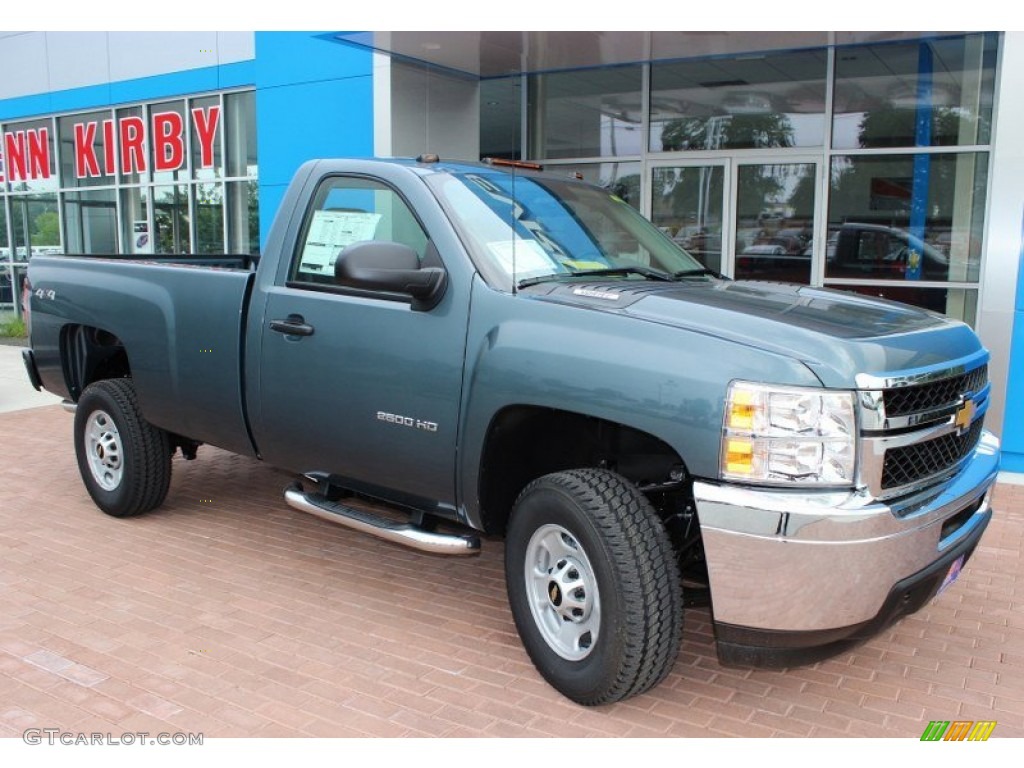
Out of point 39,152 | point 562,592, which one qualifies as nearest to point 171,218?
point 39,152

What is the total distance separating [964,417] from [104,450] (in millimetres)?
4821

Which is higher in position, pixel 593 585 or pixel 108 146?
pixel 108 146

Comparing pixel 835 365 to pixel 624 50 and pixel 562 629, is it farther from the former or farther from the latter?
pixel 624 50

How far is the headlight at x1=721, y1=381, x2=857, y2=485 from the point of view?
2.93m

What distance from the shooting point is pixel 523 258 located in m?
3.88

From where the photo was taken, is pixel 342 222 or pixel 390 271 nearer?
pixel 390 271

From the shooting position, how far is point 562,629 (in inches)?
140

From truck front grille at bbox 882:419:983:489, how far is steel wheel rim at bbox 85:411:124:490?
4.39 m

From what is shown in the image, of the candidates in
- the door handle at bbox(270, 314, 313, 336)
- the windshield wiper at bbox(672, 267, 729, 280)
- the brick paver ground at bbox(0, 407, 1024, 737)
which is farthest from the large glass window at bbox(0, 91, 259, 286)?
the windshield wiper at bbox(672, 267, 729, 280)

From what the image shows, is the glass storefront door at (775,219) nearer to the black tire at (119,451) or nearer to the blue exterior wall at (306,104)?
the blue exterior wall at (306,104)

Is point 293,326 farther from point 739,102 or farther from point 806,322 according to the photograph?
point 739,102

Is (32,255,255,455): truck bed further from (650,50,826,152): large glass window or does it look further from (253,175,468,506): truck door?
(650,50,826,152): large glass window

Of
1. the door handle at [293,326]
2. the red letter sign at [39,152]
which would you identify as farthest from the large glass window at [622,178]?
the red letter sign at [39,152]
